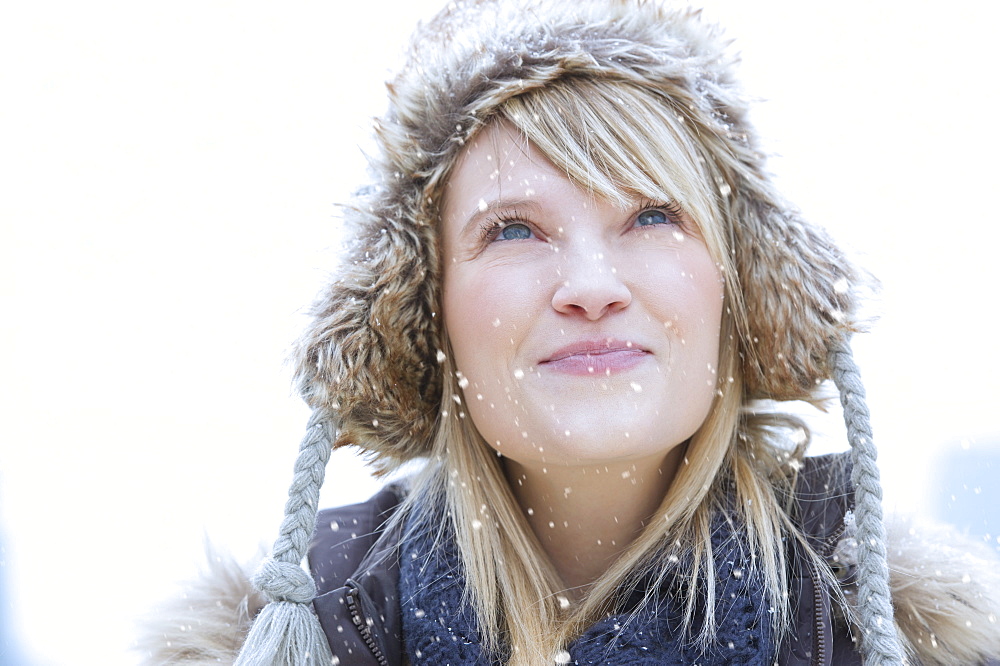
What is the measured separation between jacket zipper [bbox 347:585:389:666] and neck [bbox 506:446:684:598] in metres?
0.47

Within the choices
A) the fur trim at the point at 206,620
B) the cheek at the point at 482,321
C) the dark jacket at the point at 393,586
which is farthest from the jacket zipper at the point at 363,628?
the cheek at the point at 482,321

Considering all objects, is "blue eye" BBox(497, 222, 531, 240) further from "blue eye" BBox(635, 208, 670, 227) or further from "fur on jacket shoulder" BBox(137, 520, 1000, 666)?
"fur on jacket shoulder" BBox(137, 520, 1000, 666)

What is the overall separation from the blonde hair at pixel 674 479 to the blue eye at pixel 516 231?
166mm

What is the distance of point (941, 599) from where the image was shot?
1786mm

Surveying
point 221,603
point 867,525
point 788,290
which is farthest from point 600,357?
point 221,603

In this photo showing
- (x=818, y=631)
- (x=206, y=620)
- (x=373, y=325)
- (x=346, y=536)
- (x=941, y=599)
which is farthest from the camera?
(x=346, y=536)

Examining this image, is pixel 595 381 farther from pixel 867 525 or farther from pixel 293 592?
pixel 293 592

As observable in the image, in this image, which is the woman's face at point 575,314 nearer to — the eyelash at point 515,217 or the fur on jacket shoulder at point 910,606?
the eyelash at point 515,217

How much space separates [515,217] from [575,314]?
0.26 metres

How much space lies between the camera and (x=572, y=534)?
2.02 meters

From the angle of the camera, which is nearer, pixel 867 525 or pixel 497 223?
pixel 867 525

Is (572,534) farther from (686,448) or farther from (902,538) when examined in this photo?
(902,538)

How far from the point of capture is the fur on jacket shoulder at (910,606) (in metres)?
1.76

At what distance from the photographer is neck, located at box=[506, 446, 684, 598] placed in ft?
6.42
